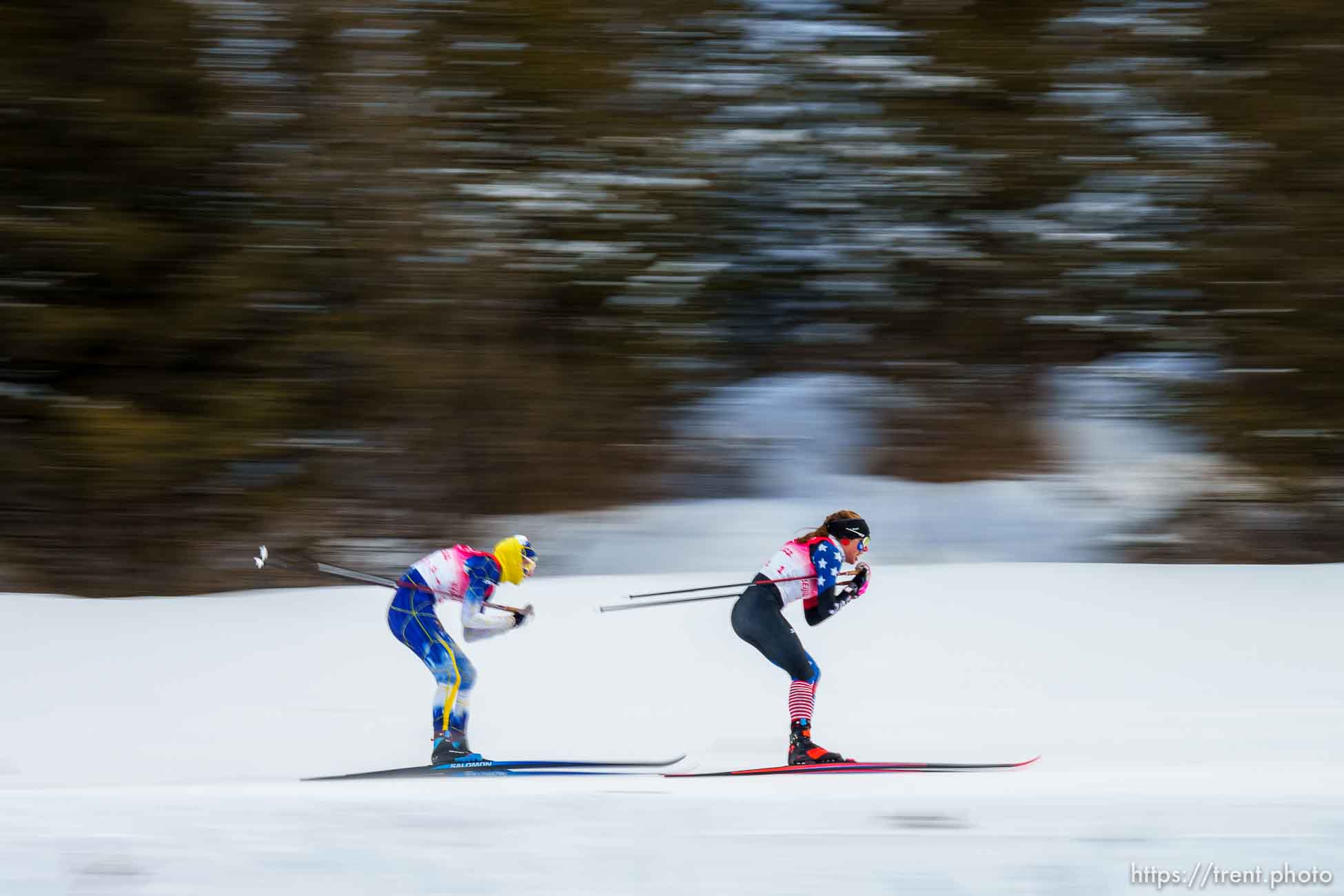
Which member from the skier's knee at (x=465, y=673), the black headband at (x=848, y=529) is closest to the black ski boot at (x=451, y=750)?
the skier's knee at (x=465, y=673)

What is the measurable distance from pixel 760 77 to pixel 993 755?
5.14 metres

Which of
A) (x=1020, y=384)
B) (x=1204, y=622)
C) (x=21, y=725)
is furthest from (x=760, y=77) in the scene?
(x=21, y=725)

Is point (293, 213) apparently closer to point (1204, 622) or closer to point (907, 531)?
point (907, 531)

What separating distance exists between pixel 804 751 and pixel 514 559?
4.70ft

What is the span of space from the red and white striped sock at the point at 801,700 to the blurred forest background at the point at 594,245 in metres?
3.40

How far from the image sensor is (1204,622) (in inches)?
281

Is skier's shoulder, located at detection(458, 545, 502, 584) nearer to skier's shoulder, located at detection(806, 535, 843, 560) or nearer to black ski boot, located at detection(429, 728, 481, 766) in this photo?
black ski boot, located at detection(429, 728, 481, 766)

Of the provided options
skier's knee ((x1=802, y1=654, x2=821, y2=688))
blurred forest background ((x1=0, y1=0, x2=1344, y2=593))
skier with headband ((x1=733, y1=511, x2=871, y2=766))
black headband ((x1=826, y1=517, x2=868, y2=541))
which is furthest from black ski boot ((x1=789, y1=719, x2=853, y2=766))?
blurred forest background ((x1=0, y1=0, x2=1344, y2=593))

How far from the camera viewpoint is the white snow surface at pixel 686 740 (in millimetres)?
4461

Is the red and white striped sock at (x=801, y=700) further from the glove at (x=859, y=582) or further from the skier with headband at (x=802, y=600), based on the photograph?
the glove at (x=859, y=582)

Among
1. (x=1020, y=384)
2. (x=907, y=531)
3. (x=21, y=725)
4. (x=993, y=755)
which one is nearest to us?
(x=993, y=755)

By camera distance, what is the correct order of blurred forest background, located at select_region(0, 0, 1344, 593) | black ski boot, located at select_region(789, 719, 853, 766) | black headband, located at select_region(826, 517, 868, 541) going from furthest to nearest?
blurred forest background, located at select_region(0, 0, 1344, 593)
black headband, located at select_region(826, 517, 868, 541)
black ski boot, located at select_region(789, 719, 853, 766)

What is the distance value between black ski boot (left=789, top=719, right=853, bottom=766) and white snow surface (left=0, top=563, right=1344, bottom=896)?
29 centimetres

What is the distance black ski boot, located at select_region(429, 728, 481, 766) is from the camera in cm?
541
